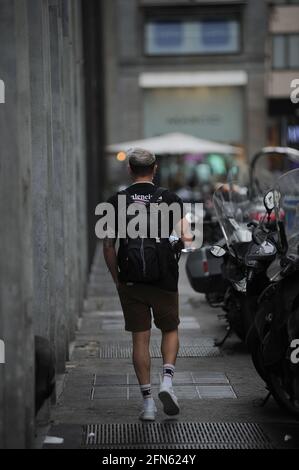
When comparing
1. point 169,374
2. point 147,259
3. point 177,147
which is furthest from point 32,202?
point 177,147

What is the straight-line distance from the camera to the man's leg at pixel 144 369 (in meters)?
6.81

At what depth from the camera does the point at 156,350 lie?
9859 millimetres

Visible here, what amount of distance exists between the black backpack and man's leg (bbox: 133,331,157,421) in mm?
414

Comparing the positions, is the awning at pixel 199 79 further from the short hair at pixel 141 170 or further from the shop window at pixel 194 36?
the short hair at pixel 141 170

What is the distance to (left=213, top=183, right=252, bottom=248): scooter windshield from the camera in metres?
9.39

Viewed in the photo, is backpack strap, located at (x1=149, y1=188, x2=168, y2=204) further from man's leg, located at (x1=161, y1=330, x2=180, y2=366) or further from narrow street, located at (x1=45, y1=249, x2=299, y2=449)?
narrow street, located at (x1=45, y1=249, x2=299, y2=449)

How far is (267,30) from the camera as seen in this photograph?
4462 cm

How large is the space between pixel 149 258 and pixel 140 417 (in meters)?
1.15

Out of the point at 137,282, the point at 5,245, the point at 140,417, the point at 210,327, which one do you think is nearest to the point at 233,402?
the point at 140,417

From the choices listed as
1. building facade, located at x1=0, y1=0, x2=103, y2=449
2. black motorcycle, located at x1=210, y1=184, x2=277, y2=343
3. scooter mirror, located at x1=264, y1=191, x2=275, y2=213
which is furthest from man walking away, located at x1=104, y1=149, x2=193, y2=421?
black motorcycle, located at x1=210, y1=184, x2=277, y2=343

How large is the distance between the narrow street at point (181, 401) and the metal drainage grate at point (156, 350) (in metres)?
→ 0.01

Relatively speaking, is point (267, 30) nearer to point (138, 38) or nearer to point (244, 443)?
point (138, 38)

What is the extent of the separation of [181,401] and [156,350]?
7.68 feet

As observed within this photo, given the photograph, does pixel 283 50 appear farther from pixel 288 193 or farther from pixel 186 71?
pixel 288 193
